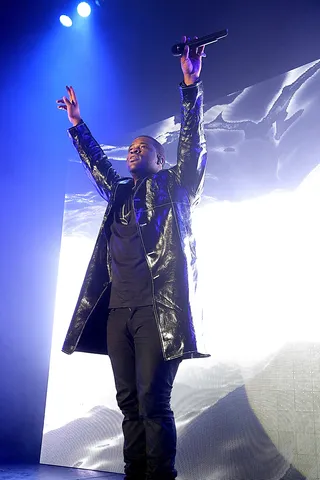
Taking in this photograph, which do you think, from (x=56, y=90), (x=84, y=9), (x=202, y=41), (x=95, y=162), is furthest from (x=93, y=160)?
(x=84, y=9)

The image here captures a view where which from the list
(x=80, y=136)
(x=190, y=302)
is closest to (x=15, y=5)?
(x=80, y=136)

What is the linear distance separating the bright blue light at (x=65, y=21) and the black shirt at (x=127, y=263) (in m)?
1.94

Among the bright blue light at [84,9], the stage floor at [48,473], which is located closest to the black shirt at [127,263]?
the stage floor at [48,473]

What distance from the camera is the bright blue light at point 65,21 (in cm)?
324

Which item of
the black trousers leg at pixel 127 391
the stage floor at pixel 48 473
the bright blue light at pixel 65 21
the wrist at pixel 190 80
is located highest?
the bright blue light at pixel 65 21

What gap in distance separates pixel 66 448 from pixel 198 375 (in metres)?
0.83

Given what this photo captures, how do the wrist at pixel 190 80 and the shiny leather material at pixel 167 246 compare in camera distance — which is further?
the wrist at pixel 190 80

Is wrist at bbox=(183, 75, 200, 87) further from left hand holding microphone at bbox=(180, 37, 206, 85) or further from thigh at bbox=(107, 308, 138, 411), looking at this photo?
thigh at bbox=(107, 308, 138, 411)

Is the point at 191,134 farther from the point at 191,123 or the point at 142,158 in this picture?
the point at 142,158

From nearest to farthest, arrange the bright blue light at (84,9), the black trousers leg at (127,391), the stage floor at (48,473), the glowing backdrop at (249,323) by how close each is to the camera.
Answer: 1. the black trousers leg at (127,391)
2. the glowing backdrop at (249,323)
3. the stage floor at (48,473)
4. the bright blue light at (84,9)

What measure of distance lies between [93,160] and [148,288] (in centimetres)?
73

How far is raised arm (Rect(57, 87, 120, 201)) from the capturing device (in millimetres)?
2047

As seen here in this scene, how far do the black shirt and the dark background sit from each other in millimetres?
1010

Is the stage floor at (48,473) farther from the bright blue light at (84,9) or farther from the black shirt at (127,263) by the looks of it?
the bright blue light at (84,9)
